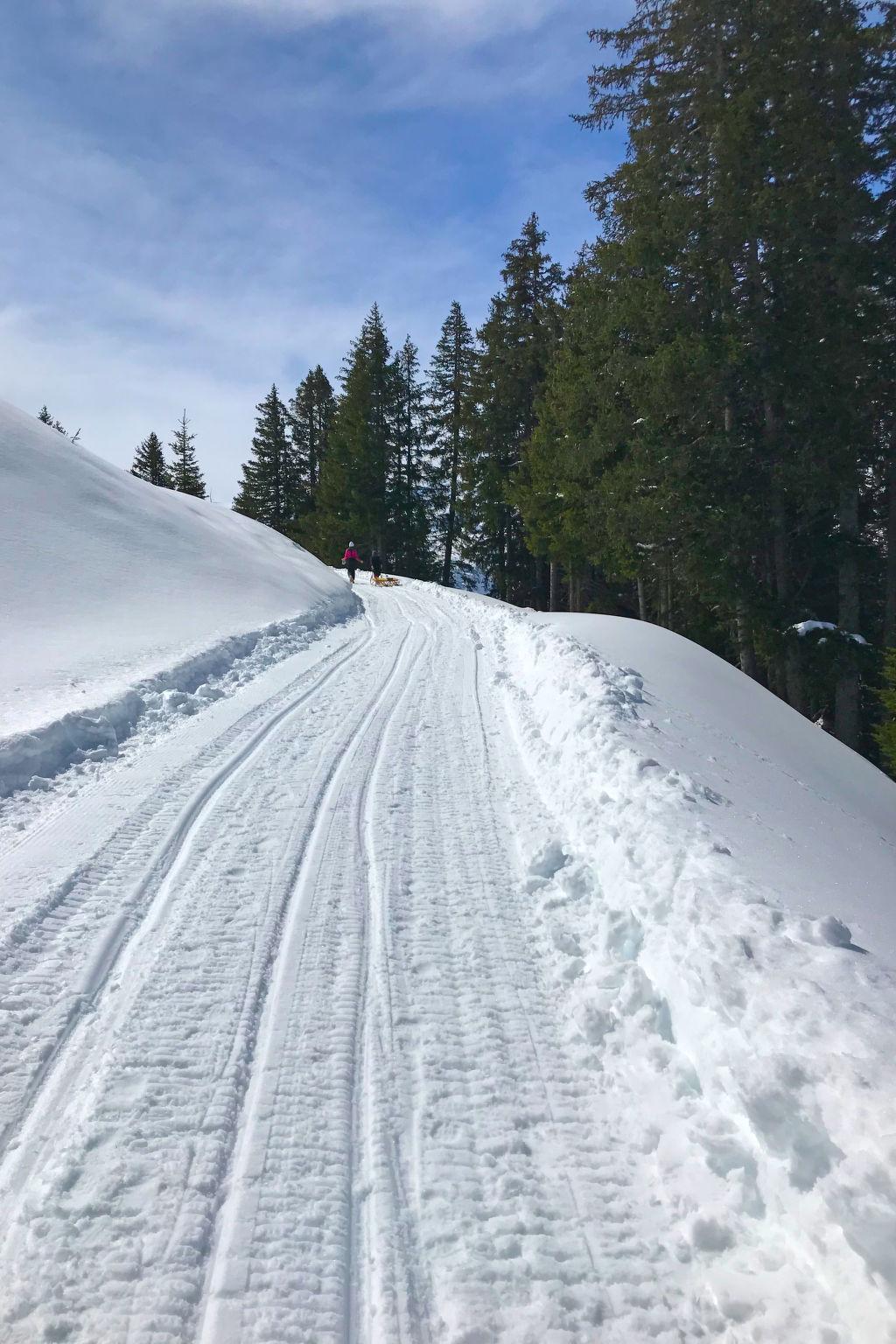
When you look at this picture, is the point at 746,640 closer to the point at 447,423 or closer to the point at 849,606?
the point at 849,606

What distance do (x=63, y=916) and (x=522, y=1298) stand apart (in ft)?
10.3

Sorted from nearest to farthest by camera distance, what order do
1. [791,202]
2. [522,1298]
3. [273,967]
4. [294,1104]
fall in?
1. [522,1298]
2. [294,1104]
3. [273,967]
4. [791,202]

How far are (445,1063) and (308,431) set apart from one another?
4761 centimetres

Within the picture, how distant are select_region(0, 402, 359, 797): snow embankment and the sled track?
148cm

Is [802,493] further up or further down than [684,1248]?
further up

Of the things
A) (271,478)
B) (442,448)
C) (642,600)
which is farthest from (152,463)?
(642,600)

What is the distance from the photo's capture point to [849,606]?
44.2 ft

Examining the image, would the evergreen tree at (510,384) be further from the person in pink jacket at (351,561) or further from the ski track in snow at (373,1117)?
the ski track in snow at (373,1117)

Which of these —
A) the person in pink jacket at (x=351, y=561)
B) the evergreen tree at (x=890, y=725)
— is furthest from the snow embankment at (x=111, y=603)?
the evergreen tree at (x=890, y=725)

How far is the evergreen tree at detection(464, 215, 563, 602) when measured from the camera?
26984 mm

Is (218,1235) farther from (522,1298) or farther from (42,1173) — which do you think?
(522,1298)

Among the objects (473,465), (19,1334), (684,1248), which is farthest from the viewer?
(473,465)

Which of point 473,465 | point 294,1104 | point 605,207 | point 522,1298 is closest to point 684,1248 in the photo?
point 522,1298

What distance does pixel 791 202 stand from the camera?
1211 cm
